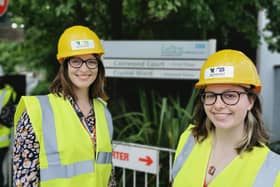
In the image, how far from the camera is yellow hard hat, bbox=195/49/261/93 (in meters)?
1.86

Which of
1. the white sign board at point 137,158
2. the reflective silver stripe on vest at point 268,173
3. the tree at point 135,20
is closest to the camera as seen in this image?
the reflective silver stripe on vest at point 268,173

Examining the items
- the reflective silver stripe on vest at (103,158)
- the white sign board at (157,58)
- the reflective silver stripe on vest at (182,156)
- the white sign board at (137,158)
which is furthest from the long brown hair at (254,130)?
the white sign board at (157,58)

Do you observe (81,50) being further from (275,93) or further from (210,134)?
(275,93)

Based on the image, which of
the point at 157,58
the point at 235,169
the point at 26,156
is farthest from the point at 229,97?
Result: the point at 157,58

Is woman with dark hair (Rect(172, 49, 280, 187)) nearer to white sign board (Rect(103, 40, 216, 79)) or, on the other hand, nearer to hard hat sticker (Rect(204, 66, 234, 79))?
hard hat sticker (Rect(204, 66, 234, 79))

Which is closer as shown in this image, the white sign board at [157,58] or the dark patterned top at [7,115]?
the white sign board at [157,58]

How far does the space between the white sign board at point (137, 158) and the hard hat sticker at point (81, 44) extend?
1397 mm

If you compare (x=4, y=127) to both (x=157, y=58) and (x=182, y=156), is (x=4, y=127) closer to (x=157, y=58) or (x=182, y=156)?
A: (x=157, y=58)

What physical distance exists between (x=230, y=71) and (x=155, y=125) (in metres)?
2.96

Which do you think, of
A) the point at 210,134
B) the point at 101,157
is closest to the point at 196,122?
the point at 210,134

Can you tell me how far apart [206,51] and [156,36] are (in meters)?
2.97

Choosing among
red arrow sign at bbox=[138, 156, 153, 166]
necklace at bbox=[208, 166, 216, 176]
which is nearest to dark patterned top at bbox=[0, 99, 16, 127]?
red arrow sign at bbox=[138, 156, 153, 166]

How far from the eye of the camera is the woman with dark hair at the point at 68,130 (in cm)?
242

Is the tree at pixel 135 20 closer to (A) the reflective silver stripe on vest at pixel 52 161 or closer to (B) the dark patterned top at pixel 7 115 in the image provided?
(B) the dark patterned top at pixel 7 115
